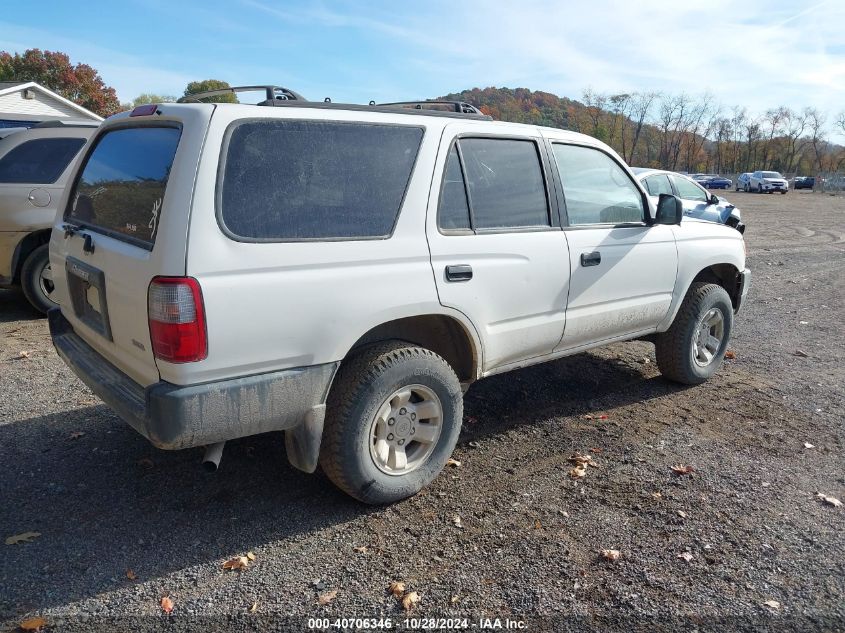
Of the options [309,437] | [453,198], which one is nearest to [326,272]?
[309,437]

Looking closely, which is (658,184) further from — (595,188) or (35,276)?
(35,276)

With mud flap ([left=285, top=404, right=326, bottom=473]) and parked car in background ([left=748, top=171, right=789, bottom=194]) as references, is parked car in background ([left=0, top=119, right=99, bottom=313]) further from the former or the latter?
parked car in background ([left=748, top=171, right=789, bottom=194])

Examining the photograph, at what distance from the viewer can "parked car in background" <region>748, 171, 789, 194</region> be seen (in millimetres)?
51438

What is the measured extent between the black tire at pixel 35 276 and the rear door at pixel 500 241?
530cm

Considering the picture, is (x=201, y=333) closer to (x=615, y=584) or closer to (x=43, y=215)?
(x=615, y=584)

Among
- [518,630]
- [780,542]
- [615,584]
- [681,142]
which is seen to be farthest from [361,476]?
[681,142]

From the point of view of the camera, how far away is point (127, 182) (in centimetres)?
320

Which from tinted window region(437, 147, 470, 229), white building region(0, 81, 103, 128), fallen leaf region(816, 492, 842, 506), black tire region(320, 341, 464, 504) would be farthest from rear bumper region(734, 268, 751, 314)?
white building region(0, 81, 103, 128)

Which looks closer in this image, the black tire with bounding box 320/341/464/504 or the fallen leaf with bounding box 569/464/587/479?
the black tire with bounding box 320/341/464/504

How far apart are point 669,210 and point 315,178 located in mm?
2789

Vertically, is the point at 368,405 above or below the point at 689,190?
below

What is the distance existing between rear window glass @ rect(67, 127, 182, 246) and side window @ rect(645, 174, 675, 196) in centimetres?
1021

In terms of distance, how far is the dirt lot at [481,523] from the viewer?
271 centimetres

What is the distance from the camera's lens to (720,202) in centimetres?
1388
